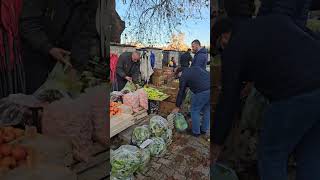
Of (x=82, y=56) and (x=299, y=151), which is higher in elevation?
(x=82, y=56)

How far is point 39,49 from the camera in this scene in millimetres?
3803

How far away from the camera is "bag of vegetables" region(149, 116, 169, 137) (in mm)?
4082

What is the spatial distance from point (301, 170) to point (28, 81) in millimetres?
2247

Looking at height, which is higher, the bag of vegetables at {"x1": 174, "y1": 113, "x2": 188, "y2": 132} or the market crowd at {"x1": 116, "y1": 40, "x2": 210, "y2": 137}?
the market crowd at {"x1": 116, "y1": 40, "x2": 210, "y2": 137}

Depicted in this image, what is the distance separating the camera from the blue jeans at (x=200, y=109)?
4.06m

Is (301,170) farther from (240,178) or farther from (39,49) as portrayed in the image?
(39,49)

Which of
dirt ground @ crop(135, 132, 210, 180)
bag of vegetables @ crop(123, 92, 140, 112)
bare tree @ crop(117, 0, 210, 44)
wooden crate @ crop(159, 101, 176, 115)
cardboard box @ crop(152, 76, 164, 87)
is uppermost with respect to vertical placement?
bare tree @ crop(117, 0, 210, 44)

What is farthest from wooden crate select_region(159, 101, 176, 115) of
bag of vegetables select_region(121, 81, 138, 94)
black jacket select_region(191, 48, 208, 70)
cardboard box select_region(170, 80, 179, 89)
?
black jacket select_region(191, 48, 208, 70)

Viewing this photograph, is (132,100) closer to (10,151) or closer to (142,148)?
(142,148)

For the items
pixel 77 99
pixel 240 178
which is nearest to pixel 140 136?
pixel 77 99

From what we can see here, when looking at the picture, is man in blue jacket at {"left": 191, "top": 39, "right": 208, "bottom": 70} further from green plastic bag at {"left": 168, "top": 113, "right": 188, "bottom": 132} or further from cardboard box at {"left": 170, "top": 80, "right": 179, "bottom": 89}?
green plastic bag at {"left": 168, "top": 113, "right": 188, "bottom": 132}

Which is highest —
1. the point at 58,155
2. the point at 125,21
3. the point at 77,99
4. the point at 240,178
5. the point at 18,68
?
the point at 125,21

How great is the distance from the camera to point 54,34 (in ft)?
12.7

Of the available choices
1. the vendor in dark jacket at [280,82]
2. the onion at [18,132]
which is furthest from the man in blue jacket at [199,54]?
the onion at [18,132]
